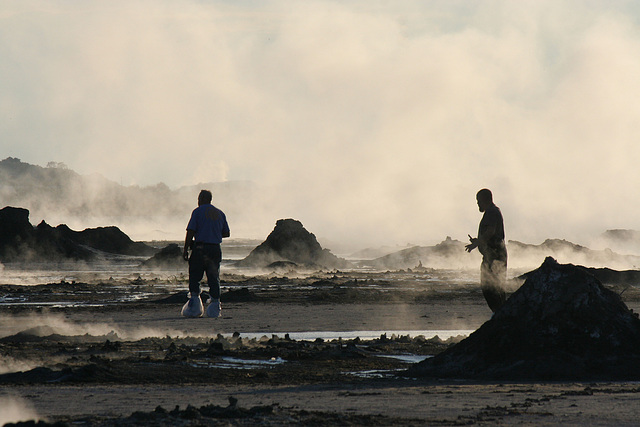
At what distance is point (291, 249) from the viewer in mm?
65500

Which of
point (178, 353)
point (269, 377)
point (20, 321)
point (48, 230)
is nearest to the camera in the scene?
point (269, 377)

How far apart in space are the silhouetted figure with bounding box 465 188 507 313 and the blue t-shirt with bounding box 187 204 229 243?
4578 mm

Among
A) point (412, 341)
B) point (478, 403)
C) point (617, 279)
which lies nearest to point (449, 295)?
point (617, 279)

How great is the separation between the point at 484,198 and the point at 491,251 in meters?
0.79

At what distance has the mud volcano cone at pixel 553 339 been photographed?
9.00 metres

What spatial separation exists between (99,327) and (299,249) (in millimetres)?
50002

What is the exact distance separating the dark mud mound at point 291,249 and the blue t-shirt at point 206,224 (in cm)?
4854

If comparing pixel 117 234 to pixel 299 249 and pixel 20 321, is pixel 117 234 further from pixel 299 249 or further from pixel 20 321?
pixel 20 321

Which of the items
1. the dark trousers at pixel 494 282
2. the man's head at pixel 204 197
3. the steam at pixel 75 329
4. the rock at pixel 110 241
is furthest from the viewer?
the rock at pixel 110 241

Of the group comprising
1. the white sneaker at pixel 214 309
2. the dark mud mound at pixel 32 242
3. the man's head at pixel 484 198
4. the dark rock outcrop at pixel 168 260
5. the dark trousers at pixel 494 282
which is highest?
the dark mud mound at pixel 32 242

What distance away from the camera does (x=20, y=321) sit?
17469 millimetres

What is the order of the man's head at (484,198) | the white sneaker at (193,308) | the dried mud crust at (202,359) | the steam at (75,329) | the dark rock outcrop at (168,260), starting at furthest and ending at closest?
1. the dark rock outcrop at (168,260)
2. the white sneaker at (193,308)
3. the steam at (75,329)
4. the man's head at (484,198)
5. the dried mud crust at (202,359)

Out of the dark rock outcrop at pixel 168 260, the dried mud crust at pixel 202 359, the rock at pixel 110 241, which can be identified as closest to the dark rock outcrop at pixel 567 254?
the dark rock outcrop at pixel 168 260

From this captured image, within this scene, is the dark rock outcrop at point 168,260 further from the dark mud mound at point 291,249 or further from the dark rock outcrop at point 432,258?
the dark rock outcrop at point 432,258
